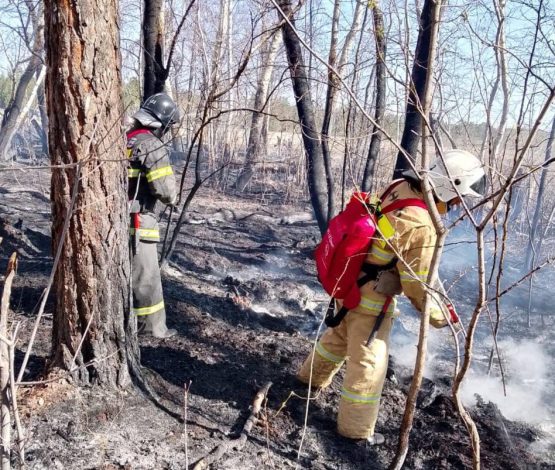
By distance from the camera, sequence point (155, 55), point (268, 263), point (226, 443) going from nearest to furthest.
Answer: point (226, 443) < point (155, 55) < point (268, 263)

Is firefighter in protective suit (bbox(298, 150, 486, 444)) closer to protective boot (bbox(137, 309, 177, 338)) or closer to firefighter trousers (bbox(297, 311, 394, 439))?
firefighter trousers (bbox(297, 311, 394, 439))

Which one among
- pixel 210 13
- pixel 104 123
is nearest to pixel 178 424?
pixel 104 123

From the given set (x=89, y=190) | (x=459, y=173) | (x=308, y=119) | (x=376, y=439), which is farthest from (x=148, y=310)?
(x=308, y=119)

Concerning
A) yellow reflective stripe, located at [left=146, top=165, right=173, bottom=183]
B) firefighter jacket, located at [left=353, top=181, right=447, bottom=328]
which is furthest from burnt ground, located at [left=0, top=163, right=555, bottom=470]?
yellow reflective stripe, located at [left=146, top=165, right=173, bottom=183]

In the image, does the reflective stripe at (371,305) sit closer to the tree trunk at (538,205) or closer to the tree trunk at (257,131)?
the tree trunk at (538,205)

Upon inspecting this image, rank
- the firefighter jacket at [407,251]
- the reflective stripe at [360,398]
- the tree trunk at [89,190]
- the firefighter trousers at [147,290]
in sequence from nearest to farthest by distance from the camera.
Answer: the tree trunk at [89,190], the firefighter jacket at [407,251], the reflective stripe at [360,398], the firefighter trousers at [147,290]

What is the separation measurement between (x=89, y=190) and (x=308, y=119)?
373 cm

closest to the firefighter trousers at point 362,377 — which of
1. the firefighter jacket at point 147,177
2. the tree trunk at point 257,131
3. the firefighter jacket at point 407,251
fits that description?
the firefighter jacket at point 407,251

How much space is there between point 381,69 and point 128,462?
5.31m

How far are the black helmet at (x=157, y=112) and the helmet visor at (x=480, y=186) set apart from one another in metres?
2.51

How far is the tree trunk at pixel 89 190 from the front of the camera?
2477mm

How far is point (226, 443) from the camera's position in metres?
2.89

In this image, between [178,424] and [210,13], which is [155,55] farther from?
[210,13]

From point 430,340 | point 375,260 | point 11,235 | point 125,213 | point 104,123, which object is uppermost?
point 104,123
